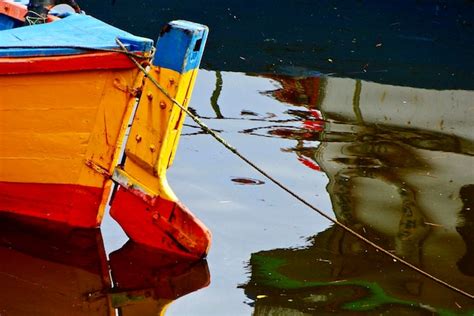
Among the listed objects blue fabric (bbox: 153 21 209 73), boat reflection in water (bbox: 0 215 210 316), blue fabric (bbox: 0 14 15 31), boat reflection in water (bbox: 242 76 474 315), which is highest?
blue fabric (bbox: 153 21 209 73)

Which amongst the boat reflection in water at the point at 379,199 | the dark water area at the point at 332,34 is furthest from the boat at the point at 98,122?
the dark water area at the point at 332,34

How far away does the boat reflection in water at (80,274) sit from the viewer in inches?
215

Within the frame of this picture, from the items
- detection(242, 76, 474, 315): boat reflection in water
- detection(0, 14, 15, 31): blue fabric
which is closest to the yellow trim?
detection(242, 76, 474, 315): boat reflection in water

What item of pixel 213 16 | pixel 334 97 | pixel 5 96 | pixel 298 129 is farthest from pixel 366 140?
pixel 213 16

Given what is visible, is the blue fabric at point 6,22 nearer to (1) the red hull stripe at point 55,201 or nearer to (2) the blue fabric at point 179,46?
(1) the red hull stripe at point 55,201

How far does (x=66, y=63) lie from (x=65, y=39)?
0.74 ft

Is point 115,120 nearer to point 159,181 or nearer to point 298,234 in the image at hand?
point 159,181

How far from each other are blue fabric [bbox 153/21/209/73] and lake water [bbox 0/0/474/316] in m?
1.22

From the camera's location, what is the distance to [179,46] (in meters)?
5.91

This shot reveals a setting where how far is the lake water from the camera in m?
5.75

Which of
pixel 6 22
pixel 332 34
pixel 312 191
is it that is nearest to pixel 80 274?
pixel 312 191

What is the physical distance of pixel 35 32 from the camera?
6.36m

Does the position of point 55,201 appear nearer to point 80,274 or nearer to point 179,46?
point 80,274

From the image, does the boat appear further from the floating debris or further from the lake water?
the floating debris
